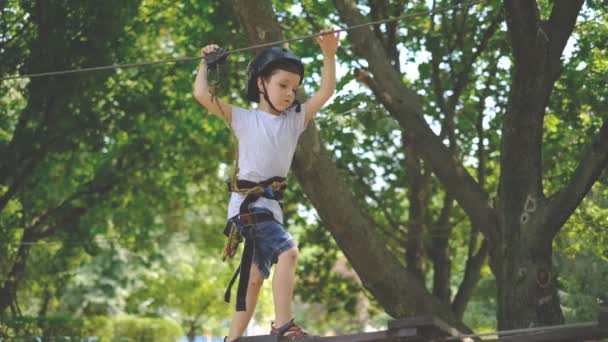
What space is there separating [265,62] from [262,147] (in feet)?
1.63

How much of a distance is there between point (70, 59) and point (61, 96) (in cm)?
73

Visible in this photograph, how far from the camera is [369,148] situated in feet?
49.9

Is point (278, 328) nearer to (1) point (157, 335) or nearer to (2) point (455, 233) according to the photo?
(2) point (455, 233)

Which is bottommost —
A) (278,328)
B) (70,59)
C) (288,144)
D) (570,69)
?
(278,328)

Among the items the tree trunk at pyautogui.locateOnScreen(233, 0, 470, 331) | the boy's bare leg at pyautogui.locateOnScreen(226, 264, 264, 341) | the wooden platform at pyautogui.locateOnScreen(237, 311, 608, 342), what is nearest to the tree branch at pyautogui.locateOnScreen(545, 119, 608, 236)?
the tree trunk at pyautogui.locateOnScreen(233, 0, 470, 331)

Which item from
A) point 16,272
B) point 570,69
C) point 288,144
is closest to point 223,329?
point 16,272

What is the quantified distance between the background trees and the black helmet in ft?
2.02

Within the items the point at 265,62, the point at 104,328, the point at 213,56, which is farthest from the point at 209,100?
the point at 104,328

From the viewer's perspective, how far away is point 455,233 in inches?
642

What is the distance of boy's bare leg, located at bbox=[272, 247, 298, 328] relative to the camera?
495 cm

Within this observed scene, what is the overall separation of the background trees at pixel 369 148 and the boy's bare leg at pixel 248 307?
2.97 ft

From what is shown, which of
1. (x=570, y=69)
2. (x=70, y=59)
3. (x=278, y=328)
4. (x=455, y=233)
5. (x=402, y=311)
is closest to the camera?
(x=278, y=328)

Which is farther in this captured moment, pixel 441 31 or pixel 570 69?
pixel 441 31

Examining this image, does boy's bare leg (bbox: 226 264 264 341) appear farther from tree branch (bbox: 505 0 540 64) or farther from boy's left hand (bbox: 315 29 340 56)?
tree branch (bbox: 505 0 540 64)
